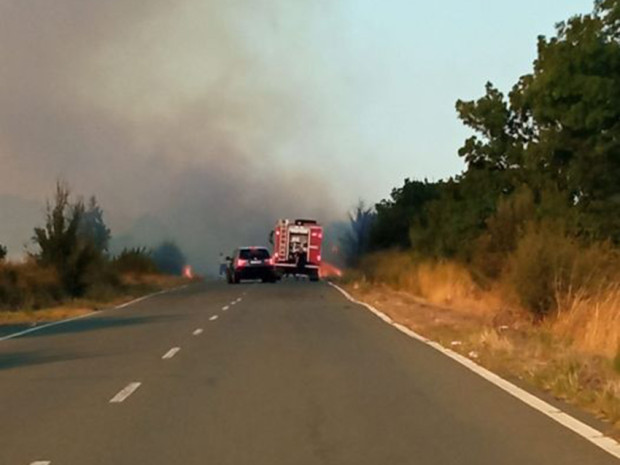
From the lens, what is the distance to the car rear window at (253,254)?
6372cm

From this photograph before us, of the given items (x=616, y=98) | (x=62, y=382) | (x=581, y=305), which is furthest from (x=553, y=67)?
(x=62, y=382)

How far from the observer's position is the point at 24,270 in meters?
43.6

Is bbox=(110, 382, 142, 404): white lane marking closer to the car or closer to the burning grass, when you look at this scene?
the burning grass

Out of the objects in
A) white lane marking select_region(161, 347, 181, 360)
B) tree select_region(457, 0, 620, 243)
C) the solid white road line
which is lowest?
white lane marking select_region(161, 347, 181, 360)

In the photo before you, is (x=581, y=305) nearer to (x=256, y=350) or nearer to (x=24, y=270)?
(x=256, y=350)

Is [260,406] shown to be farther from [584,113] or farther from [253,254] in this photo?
[253,254]

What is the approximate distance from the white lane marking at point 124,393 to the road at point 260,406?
18mm

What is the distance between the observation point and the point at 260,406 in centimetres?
1335

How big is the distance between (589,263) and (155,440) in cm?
1637

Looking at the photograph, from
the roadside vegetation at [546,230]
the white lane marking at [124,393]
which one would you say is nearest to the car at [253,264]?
the roadside vegetation at [546,230]

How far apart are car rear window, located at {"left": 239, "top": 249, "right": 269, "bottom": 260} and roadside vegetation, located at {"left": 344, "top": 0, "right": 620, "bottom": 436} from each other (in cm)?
1818

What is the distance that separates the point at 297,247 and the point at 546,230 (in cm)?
4205

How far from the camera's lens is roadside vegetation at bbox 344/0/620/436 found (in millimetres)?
19375

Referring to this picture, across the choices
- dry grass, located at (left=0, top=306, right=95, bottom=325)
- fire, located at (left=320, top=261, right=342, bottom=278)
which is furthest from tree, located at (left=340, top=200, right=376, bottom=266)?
dry grass, located at (left=0, top=306, right=95, bottom=325)
